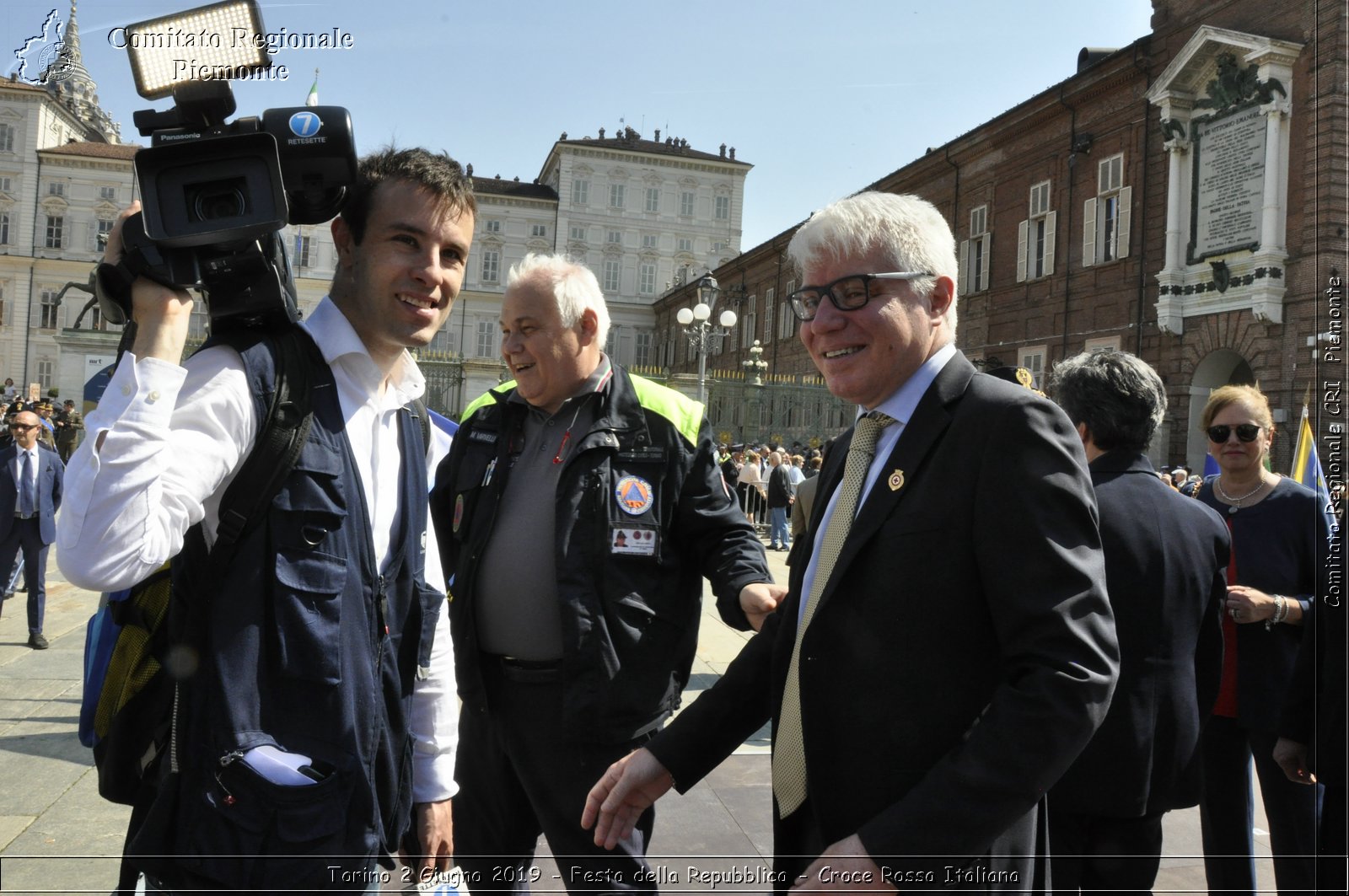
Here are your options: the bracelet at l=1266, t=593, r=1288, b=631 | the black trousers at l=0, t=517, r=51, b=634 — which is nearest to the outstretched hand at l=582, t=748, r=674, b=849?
the bracelet at l=1266, t=593, r=1288, b=631

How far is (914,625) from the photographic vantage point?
5.34ft

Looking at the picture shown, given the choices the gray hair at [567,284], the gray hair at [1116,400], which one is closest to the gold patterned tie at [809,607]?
the gray hair at [567,284]

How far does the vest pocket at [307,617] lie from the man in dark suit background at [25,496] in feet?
27.7

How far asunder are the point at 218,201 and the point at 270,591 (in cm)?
68

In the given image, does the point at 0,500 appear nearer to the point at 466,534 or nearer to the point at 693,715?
the point at 466,534

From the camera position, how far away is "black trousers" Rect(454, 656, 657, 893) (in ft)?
8.57

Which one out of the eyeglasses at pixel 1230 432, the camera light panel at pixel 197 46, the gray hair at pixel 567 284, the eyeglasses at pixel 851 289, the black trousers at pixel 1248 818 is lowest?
the black trousers at pixel 1248 818

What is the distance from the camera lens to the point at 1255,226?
17.7m

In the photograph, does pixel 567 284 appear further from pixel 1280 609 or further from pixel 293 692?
pixel 1280 609

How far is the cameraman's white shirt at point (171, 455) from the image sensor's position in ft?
4.88

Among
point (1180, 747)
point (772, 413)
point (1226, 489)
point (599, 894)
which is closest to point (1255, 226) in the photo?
point (772, 413)

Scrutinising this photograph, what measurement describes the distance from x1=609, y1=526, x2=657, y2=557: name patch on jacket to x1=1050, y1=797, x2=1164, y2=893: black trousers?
1.39 m

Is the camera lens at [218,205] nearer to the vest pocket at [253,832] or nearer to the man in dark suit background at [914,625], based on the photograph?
the vest pocket at [253,832]

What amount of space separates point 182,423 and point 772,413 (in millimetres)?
23501
